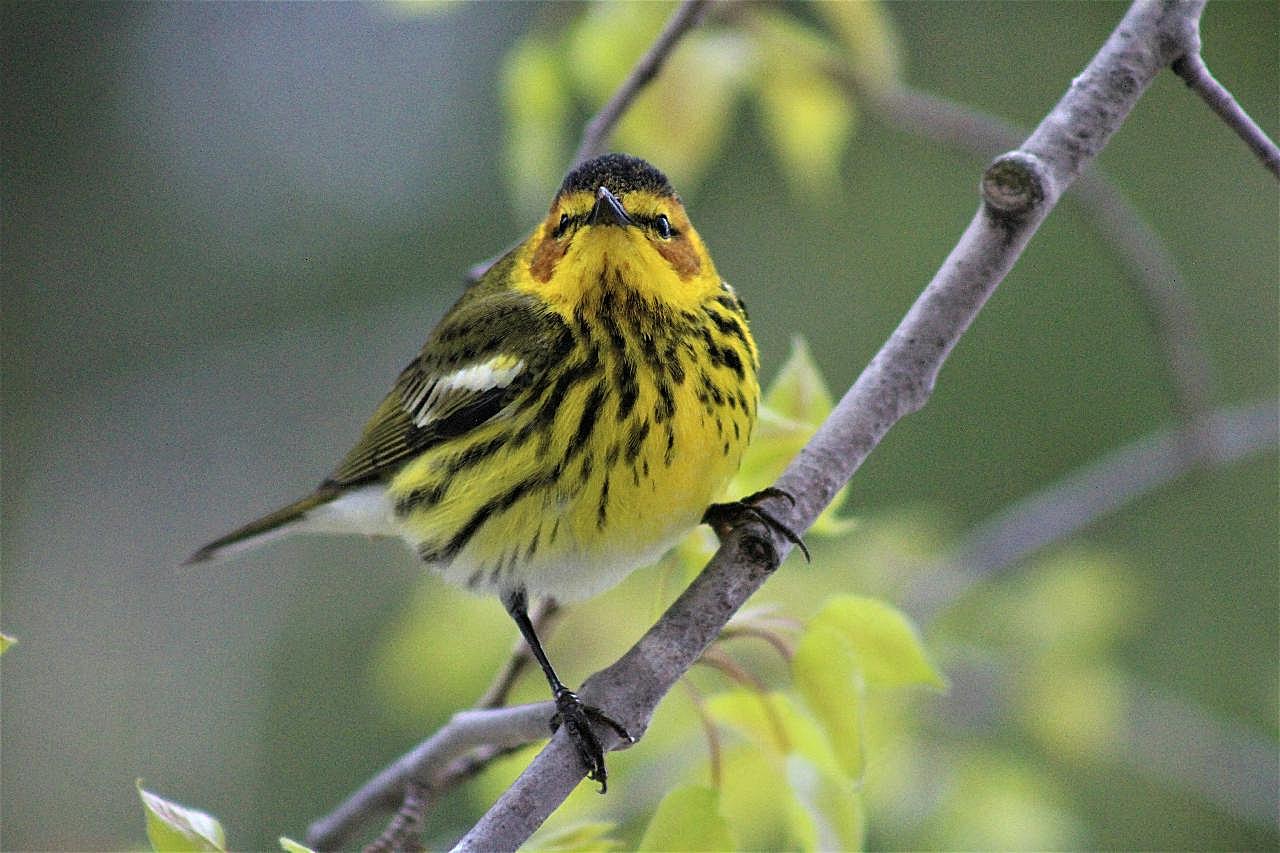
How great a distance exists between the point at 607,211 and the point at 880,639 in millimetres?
790

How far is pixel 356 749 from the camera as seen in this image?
542cm

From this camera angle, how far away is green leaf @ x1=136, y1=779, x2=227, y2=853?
1217 millimetres

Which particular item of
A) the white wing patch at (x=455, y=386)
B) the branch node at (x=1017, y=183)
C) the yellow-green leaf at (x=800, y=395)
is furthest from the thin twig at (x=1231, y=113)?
the white wing patch at (x=455, y=386)

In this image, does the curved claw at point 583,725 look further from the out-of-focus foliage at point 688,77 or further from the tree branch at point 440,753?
the out-of-focus foliage at point 688,77

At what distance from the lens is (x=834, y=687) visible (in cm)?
151

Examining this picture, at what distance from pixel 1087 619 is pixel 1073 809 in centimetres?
123

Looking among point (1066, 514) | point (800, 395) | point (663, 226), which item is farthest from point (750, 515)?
point (1066, 514)

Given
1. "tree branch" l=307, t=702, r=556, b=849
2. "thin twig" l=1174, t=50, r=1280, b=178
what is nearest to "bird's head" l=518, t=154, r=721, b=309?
"tree branch" l=307, t=702, r=556, b=849

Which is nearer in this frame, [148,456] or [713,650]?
[713,650]

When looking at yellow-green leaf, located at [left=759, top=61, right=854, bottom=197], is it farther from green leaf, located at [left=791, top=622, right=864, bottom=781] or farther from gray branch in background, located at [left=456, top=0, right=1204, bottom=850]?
green leaf, located at [left=791, top=622, right=864, bottom=781]

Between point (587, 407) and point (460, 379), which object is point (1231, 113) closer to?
point (587, 407)

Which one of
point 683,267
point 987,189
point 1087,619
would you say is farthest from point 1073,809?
point 987,189

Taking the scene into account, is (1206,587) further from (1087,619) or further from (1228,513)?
(1087,619)

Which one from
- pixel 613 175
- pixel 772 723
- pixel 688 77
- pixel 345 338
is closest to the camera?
pixel 772 723
